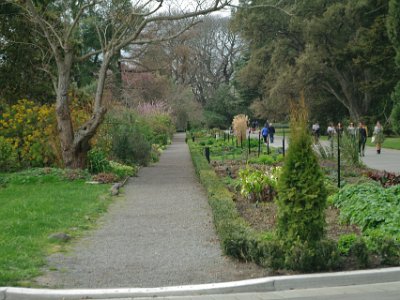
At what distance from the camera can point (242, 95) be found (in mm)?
77750

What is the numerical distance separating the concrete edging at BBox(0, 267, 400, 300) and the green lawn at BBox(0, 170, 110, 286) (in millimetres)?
452

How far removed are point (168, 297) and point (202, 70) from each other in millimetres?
81052

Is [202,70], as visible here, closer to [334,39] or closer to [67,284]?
[334,39]

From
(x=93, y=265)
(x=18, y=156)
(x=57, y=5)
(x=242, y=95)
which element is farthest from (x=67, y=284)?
(x=242, y=95)

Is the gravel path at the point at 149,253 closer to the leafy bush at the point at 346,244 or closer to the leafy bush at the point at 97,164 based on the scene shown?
the leafy bush at the point at 346,244

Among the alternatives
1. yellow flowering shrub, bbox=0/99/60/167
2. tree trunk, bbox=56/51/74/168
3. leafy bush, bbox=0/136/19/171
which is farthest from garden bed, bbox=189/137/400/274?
leafy bush, bbox=0/136/19/171

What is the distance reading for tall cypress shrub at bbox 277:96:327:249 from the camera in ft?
23.8

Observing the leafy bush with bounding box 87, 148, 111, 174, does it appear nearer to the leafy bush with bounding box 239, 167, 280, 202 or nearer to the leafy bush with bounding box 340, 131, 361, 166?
the leafy bush with bounding box 340, 131, 361, 166

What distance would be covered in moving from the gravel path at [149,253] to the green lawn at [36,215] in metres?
0.31

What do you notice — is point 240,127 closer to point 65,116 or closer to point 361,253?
point 65,116

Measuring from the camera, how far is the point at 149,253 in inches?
331

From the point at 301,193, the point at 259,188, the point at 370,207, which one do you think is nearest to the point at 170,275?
the point at 301,193

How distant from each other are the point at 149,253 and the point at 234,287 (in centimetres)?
215

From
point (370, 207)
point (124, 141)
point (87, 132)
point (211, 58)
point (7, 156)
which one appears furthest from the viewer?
point (211, 58)
